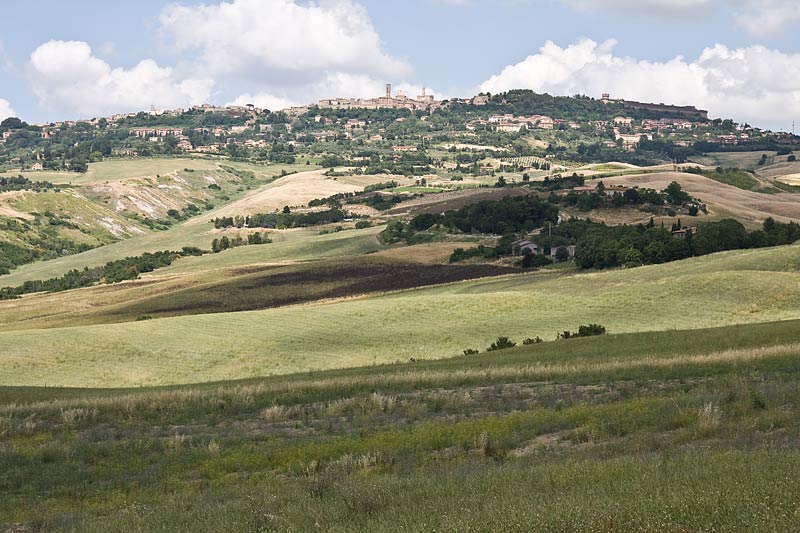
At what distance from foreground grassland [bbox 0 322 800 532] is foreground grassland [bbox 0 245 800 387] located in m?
15.8

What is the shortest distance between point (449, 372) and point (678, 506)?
22.5m

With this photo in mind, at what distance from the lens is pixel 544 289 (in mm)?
71250

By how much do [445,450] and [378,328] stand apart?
39627 mm

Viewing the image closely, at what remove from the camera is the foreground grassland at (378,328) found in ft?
162

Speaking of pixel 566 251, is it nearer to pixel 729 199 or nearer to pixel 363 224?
pixel 363 224

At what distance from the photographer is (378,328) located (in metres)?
57.8

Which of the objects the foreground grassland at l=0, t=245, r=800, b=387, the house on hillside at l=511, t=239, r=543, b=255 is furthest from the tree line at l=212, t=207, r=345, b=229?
the foreground grassland at l=0, t=245, r=800, b=387

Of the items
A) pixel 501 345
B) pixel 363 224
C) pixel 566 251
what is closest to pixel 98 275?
pixel 363 224

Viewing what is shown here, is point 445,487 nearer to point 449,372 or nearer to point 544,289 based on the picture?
point 449,372

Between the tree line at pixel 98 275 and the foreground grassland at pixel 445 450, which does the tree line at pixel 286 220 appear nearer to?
the tree line at pixel 98 275

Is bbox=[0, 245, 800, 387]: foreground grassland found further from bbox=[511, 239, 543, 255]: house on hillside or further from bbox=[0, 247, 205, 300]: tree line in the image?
bbox=[0, 247, 205, 300]: tree line

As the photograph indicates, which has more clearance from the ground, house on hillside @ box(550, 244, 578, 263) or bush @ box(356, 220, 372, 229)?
bush @ box(356, 220, 372, 229)

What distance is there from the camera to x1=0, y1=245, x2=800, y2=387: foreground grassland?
49.4 metres

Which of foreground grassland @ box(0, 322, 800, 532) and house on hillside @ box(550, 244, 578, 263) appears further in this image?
house on hillside @ box(550, 244, 578, 263)
